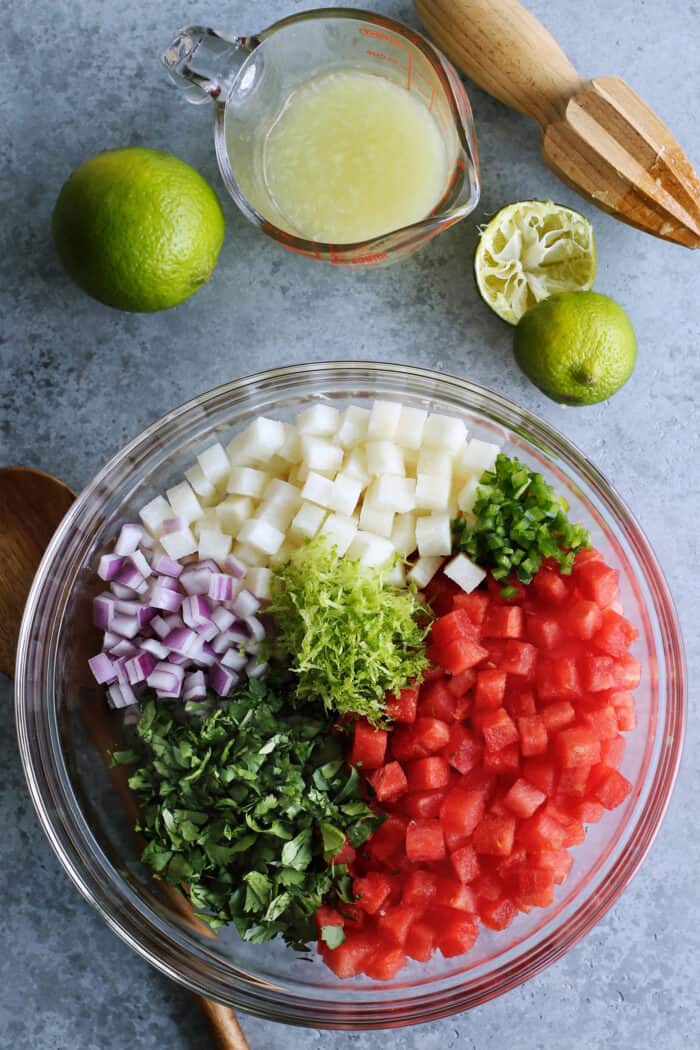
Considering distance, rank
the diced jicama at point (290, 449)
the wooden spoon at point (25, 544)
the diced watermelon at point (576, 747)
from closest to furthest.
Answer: the diced watermelon at point (576, 747)
the diced jicama at point (290, 449)
the wooden spoon at point (25, 544)

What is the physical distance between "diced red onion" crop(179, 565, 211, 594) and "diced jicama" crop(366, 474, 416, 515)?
334 mm

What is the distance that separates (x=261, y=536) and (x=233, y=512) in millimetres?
89

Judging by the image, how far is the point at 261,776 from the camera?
1653mm

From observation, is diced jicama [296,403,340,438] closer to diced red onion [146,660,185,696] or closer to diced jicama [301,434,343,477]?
diced jicama [301,434,343,477]

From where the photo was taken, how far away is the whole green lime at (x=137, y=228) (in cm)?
179

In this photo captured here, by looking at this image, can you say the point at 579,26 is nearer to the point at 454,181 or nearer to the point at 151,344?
the point at 454,181

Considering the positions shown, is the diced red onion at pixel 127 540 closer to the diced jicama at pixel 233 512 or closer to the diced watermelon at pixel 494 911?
the diced jicama at pixel 233 512

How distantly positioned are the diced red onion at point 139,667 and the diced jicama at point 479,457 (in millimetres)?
697

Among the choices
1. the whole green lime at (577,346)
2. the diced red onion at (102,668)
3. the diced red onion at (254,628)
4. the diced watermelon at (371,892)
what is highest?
the whole green lime at (577,346)

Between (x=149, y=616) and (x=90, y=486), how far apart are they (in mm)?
287

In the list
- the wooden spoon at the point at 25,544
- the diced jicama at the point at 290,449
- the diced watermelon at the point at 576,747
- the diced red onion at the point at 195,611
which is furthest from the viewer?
the wooden spoon at the point at 25,544

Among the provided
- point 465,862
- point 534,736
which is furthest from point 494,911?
point 534,736

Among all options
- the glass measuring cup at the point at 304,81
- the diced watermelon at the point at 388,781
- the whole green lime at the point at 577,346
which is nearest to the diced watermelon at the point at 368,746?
the diced watermelon at the point at 388,781

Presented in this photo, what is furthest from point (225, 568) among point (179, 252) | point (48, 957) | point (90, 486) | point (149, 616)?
point (48, 957)
